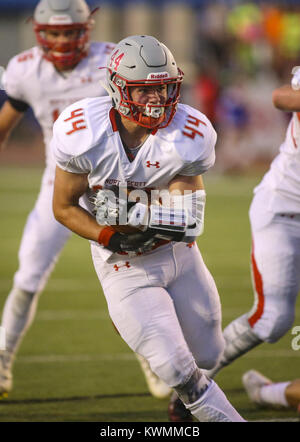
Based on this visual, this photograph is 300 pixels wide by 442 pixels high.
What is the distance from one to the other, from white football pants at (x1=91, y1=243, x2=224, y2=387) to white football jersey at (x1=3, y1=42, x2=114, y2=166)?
1509 mm

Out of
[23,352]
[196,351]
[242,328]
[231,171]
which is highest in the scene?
[196,351]

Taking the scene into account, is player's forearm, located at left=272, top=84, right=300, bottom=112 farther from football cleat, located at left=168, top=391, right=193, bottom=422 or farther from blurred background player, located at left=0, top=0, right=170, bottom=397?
football cleat, located at left=168, top=391, right=193, bottom=422

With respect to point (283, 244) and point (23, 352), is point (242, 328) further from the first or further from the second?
point (23, 352)

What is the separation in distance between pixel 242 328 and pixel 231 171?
1091cm

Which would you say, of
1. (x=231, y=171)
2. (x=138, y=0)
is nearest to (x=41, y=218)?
(x=231, y=171)

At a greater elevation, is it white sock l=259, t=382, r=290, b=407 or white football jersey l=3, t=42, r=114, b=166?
white football jersey l=3, t=42, r=114, b=166

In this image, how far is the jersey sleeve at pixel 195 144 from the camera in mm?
3537

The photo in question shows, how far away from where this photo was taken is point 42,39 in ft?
16.2

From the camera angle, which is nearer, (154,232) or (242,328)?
(154,232)

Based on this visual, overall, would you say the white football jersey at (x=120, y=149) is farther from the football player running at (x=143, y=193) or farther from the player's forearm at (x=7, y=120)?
the player's forearm at (x=7, y=120)

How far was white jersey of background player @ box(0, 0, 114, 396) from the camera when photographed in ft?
15.8

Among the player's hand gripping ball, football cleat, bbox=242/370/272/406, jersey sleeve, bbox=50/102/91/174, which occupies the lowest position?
football cleat, bbox=242/370/272/406

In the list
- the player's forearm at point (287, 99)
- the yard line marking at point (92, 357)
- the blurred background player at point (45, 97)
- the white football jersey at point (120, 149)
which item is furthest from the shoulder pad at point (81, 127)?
the yard line marking at point (92, 357)

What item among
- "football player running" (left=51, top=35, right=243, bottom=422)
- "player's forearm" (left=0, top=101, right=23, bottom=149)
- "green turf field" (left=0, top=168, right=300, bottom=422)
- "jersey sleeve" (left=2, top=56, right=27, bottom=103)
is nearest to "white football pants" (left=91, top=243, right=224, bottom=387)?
"football player running" (left=51, top=35, right=243, bottom=422)
